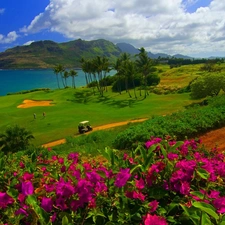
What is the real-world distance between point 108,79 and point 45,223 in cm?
8455

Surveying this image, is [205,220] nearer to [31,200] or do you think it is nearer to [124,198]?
[124,198]

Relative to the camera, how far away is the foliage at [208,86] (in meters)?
43.5

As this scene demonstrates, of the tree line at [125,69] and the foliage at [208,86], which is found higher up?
the tree line at [125,69]

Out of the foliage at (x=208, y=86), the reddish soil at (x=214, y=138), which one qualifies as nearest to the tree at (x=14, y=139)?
the reddish soil at (x=214, y=138)

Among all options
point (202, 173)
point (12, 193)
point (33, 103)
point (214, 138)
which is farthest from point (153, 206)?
point (33, 103)

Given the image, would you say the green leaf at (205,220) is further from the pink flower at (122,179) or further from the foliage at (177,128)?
the foliage at (177,128)

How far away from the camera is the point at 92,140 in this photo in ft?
66.4

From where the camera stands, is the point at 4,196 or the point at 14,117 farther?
the point at 14,117

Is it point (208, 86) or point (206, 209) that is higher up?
point (206, 209)

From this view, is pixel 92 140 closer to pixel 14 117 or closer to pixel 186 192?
pixel 186 192

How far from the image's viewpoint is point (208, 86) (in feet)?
145

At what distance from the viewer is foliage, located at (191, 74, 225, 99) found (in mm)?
43500

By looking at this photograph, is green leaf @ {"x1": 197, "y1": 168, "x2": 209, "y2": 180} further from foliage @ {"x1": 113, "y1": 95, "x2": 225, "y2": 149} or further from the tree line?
the tree line

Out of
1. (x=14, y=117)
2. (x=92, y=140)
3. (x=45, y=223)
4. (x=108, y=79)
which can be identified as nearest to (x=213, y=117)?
(x=92, y=140)
